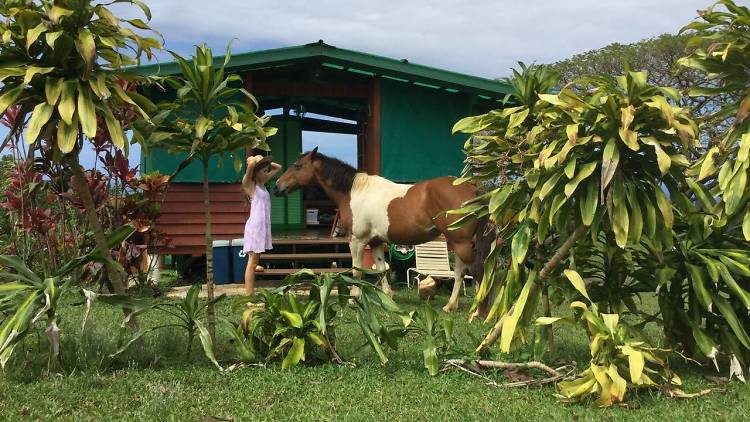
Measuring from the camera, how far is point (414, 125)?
12.1 meters

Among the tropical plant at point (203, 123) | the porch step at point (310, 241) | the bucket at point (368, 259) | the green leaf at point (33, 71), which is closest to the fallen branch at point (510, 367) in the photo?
the tropical plant at point (203, 123)

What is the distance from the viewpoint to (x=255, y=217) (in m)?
8.09

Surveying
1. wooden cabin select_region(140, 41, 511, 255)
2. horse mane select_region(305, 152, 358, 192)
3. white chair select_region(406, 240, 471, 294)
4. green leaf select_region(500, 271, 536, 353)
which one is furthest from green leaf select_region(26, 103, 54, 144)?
white chair select_region(406, 240, 471, 294)

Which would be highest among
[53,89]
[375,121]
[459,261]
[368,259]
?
[375,121]

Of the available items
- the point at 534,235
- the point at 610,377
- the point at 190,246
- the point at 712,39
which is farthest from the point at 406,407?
the point at 190,246

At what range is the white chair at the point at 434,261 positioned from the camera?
1012cm

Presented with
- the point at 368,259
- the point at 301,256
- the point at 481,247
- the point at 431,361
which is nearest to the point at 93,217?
the point at 431,361

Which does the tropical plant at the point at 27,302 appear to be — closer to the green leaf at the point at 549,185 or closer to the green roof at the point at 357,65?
the green leaf at the point at 549,185

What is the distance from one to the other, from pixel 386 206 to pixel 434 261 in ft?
5.58

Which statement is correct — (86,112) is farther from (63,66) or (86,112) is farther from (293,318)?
(293,318)

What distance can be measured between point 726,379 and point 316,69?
882 centimetres

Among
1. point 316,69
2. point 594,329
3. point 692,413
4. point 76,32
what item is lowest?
→ point 692,413

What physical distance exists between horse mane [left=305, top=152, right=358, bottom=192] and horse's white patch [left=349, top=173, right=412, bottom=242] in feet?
0.54

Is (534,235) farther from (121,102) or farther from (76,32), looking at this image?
(76,32)
